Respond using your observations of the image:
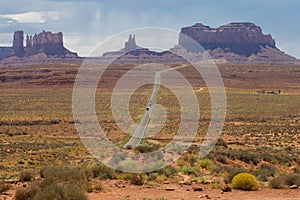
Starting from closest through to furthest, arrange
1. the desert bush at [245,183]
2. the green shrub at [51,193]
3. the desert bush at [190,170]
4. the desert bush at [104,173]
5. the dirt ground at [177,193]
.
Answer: the green shrub at [51,193] → the dirt ground at [177,193] → the desert bush at [245,183] → the desert bush at [104,173] → the desert bush at [190,170]

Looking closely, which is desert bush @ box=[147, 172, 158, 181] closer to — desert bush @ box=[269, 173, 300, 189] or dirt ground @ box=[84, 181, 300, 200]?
dirt ground @ box=[84, 181, 300, 200]

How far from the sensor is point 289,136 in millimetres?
37625

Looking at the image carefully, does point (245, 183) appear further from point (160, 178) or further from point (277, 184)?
point (160, 178)

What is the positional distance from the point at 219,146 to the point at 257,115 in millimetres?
31013

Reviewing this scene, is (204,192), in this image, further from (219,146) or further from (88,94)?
(88,94)

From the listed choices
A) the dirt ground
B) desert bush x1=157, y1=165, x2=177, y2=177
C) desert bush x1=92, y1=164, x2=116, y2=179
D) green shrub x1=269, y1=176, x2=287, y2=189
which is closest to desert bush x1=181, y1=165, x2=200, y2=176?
desert bush x1=157, y1=165, x2=177, y2=177

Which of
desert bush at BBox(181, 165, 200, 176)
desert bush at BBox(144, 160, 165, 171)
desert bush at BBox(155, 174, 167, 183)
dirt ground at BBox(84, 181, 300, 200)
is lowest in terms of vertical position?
dirt ground at BBox(84, 181, 300, 200)

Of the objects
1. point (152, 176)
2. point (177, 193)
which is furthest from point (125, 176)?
point (177, 193)

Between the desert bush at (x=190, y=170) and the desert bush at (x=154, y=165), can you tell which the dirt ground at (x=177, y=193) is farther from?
the desert bush at (x=190, y=170)

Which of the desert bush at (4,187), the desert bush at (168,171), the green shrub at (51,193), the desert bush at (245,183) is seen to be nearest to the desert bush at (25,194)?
the green shrub at (51,193)

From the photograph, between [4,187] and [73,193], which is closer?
[73,193]

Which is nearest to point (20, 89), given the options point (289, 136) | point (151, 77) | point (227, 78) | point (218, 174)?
point (151, 77)

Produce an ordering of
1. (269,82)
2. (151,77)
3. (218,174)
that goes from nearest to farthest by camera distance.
→ (218,174) < (151,77) < (269,82)

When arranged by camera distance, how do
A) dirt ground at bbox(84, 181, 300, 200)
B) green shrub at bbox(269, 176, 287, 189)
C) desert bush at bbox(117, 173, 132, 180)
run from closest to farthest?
dirt ground at bbox(84, 181, 300, 200)
green shrub at bbox(269, 176, 287, 189)
desert bush at bbox(117, 173, 132, 180)
